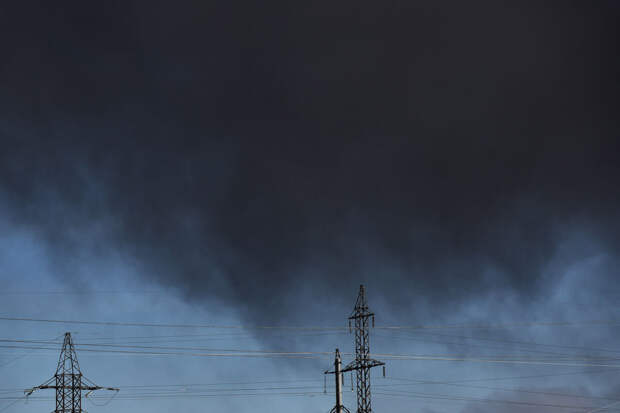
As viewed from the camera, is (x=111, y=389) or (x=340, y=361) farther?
(x=111, y=389)

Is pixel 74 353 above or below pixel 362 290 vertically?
below

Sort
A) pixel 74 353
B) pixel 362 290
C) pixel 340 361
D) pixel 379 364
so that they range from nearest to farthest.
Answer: pixel 340 361, pixel 379 364, pixel 362 290, pixel 74 353

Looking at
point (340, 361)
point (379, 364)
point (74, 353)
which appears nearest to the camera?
Result: point (340, 361)

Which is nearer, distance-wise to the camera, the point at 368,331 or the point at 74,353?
the point at 368,331

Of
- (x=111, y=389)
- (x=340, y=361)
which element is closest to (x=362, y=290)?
(x=340, y=361)

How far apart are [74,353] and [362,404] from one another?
3868 cm

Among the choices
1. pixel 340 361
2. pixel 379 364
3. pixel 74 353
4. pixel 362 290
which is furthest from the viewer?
pixel 74 353

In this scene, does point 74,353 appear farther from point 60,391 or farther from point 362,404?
point 362,404

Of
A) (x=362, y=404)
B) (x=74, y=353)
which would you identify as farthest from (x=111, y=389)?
(x=362, y=404)

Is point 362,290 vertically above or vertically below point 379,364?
above

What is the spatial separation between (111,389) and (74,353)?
25.2ft

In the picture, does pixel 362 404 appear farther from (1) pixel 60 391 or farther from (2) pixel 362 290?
(1) pixel 60 391

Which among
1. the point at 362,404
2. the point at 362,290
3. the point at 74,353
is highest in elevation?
the point at 362,290

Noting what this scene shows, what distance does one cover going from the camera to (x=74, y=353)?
90188mm
